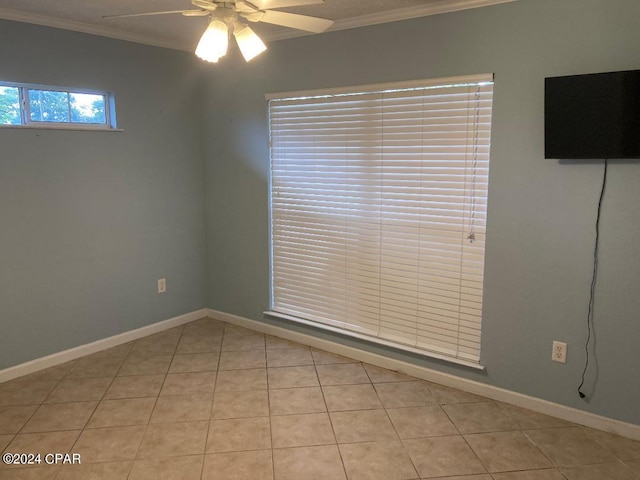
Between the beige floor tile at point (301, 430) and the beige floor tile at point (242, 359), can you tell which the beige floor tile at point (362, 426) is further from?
the beige floor tile at point (242, 359)

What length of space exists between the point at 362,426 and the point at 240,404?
744 millimetres

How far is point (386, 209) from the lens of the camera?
3.20 meters

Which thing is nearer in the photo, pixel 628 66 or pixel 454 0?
pixel 628 66

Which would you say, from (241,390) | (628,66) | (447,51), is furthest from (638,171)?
(241,390)

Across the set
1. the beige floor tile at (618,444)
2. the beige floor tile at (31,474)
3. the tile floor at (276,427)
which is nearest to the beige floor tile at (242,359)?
the tile floor at (276,427)

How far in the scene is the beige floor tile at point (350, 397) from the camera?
9.37 ft

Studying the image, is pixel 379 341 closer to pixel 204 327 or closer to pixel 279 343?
pixel 279 343

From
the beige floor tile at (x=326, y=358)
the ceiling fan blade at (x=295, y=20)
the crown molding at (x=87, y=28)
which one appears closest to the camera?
the ceiling fan blade at (x=295, y=20)

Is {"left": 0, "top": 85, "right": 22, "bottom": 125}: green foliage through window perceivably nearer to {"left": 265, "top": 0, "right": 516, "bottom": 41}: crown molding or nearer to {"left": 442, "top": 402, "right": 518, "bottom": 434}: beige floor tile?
{"left": 265, "top": 0, "right": 516, "bottom": 41}: crown molding

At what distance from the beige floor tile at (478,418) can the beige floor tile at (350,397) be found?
432 millimetres

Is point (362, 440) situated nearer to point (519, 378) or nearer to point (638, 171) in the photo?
point (519, 378)

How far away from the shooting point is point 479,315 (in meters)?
2.92

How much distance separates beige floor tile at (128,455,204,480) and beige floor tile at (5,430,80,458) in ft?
1.45

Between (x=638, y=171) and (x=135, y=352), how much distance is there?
11.2 feet
